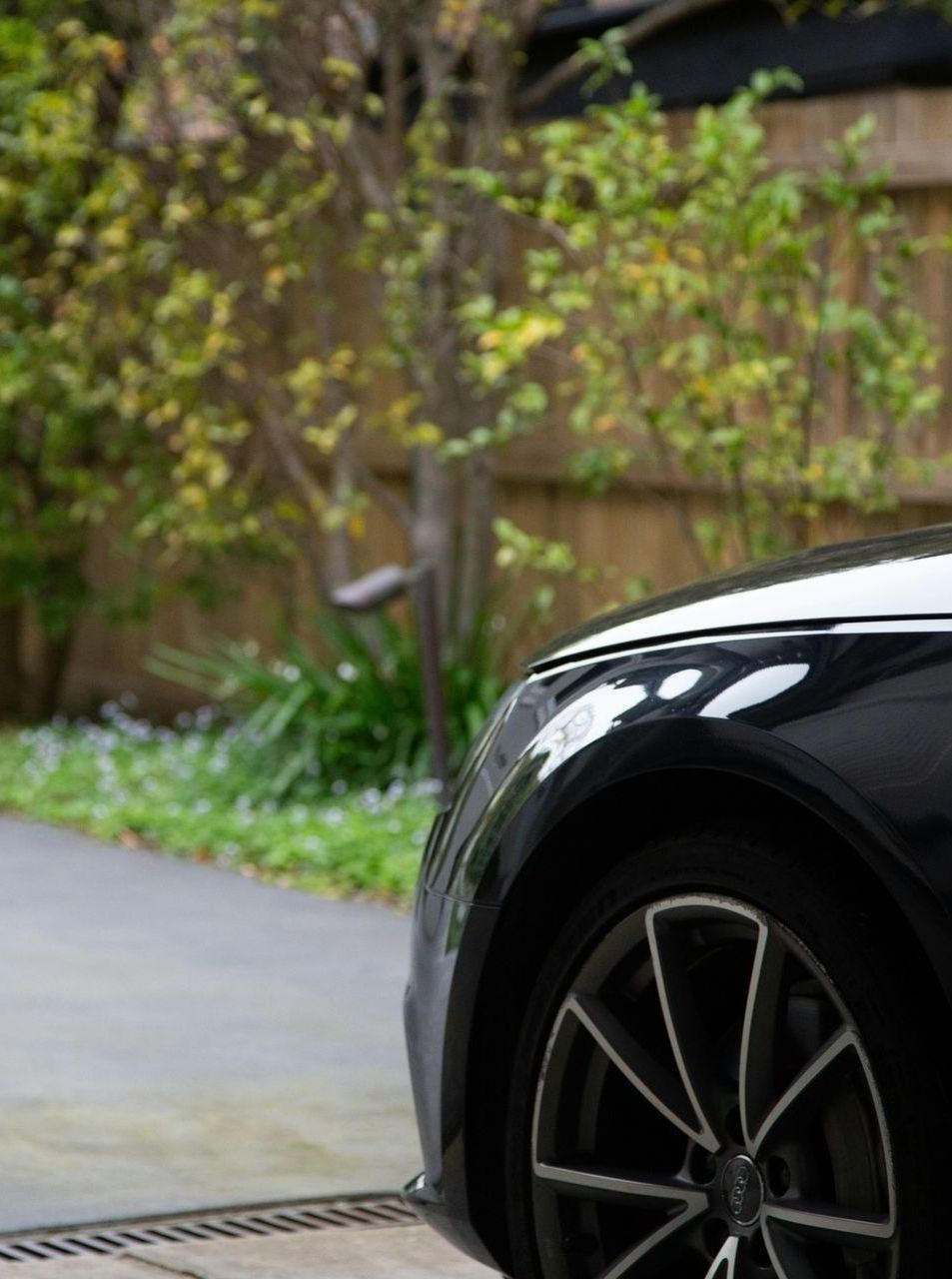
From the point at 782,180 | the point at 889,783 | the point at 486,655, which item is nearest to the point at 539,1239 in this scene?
the point at 889,783

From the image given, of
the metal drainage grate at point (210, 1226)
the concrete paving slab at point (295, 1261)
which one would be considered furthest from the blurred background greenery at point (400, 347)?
the concrete paving slab at point (295, 1261)

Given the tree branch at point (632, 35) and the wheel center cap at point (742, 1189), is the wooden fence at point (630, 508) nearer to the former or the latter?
the tree branch at point (632, 35)

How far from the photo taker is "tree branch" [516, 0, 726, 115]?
8898 millimetres

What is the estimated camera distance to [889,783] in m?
2.75

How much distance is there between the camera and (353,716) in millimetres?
9172

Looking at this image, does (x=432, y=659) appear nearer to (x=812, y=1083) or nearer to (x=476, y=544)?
(x=476, y=544)

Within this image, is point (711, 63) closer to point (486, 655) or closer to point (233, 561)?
point (486, 655)

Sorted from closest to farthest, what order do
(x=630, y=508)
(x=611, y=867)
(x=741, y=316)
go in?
(x=611, y=867) < (x=741, y=316) < (x=630, y=508)

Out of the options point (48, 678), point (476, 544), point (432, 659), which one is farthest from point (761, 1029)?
point (48, 678)

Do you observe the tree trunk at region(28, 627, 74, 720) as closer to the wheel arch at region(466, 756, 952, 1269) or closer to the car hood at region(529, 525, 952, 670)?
the car hood at region(529, 525, 952, 670)

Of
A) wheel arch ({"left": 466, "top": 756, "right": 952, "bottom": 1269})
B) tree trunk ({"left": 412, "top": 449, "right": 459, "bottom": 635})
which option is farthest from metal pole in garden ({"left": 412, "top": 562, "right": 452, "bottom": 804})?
wheel arch ({"left": 466, "top": 756, "right": 952, "bottom": 1269})

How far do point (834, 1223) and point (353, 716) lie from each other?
6.44m

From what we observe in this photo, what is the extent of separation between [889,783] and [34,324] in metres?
8.26

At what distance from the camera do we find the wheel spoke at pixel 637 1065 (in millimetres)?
3037
